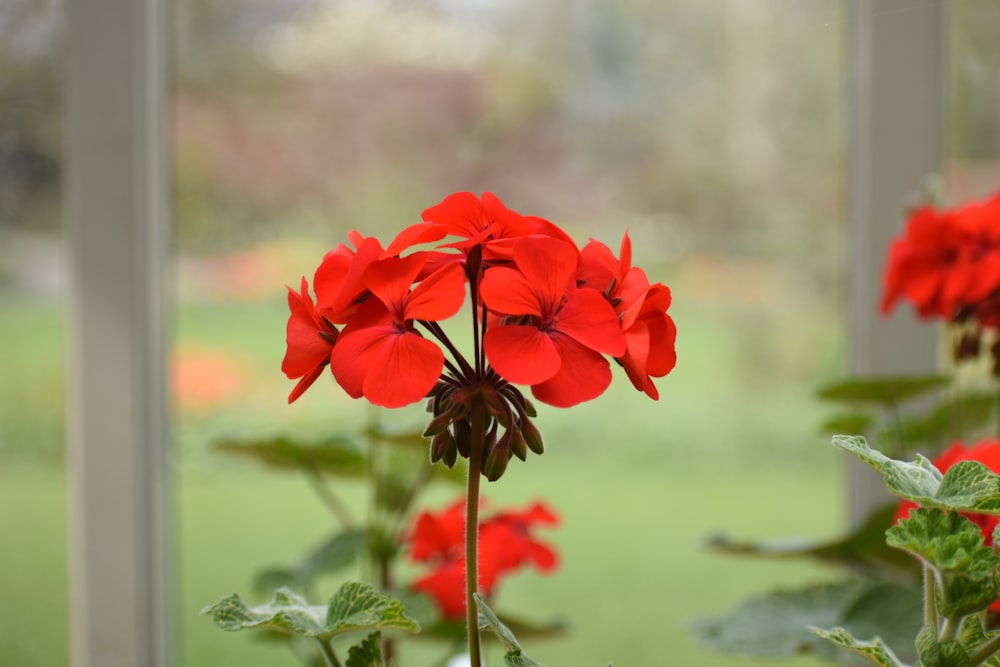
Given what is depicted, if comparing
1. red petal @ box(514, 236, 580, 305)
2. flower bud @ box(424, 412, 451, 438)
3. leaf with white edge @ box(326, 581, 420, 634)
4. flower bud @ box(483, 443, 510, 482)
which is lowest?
leaf with white edge @ box(326, 581, 420, 634)

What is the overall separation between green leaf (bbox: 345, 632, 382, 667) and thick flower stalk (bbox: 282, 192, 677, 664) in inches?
3.3

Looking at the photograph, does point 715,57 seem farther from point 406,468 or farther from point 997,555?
point 997,555

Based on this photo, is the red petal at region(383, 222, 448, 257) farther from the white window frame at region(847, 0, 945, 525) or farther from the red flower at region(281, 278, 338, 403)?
the white window frame at region(847, 0, 945, 525)

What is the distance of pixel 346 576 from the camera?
1519mm

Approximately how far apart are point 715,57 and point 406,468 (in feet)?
2.55

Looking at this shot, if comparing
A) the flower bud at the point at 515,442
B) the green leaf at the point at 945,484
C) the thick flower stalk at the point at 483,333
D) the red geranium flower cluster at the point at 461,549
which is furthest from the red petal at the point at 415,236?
the red geranium flower cluster at the point at 461,549

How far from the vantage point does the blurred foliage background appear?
4.43 feet

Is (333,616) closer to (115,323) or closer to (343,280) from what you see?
(343,280)

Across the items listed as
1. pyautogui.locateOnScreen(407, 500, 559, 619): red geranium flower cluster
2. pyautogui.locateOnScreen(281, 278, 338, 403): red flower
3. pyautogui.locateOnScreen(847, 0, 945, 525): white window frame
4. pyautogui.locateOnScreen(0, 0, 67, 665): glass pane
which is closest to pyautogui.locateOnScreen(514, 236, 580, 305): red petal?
pyautogui.locateOnScreen(281, 278, 338, 403): red flower

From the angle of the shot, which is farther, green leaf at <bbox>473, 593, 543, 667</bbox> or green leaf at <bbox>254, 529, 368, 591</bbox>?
green leaf at <bbox>254, 529, 368, 591</bbox>

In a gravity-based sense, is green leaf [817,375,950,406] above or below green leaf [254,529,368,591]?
above

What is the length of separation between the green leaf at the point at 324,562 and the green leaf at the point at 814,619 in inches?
14.9

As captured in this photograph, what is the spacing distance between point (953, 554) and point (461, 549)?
0.60m

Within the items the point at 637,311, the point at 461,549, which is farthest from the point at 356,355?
the point at 461,549
